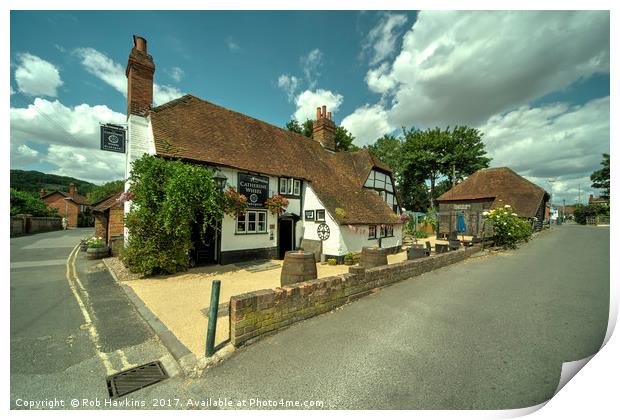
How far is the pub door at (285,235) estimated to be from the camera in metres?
12.1

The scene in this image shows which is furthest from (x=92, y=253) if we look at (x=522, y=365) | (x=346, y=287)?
(x=522, y=365)

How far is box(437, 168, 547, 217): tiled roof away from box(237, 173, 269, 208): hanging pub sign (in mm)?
23921

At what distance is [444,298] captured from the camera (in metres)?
6.07

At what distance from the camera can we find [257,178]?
36.3 feet

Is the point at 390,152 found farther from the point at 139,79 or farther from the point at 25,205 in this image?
the point at 25,205

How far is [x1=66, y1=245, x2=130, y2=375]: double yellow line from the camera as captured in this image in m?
3.55

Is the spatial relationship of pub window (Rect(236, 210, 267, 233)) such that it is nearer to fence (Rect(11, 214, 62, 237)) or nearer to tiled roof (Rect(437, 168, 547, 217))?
tiled roof (Rect(437, 168, 547, 217))

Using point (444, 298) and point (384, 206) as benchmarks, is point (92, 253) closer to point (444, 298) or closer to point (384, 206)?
point (444, 298)

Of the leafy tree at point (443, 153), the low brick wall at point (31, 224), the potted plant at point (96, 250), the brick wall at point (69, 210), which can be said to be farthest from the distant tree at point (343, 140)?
the brick wall at point (69, 210)

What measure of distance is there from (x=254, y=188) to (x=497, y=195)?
27095mm

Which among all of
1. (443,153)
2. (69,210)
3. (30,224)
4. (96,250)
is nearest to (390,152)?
(443,153)

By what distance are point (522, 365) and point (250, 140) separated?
12954 millimetres

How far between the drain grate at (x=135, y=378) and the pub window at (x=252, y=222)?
7158 millimetres

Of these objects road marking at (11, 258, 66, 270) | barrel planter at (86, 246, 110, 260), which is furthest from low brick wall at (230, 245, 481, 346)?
road marking at (11, 258, 66, 270)
